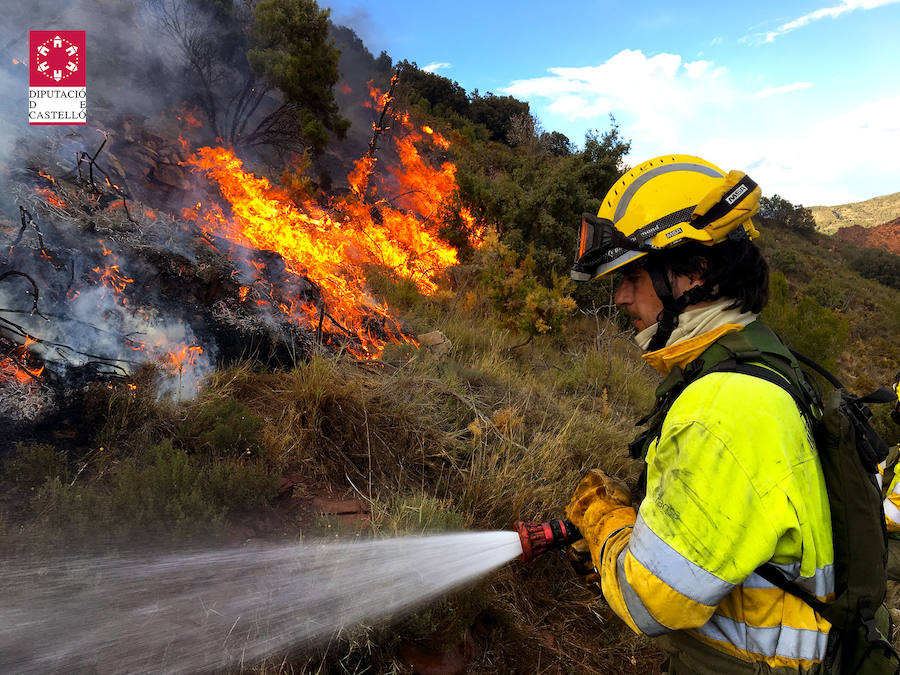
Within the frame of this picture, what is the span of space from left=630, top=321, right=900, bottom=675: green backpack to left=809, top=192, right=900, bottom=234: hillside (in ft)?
173

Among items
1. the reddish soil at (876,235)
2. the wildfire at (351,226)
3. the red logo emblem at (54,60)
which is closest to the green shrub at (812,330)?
the wildfire at (351,226)

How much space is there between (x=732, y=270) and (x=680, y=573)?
998 mm

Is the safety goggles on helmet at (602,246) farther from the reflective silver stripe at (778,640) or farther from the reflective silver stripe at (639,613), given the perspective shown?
the reflective silver stripe at (778,640)

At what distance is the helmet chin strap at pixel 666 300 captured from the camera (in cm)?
168

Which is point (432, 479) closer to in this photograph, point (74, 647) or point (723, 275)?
point (74, 647)

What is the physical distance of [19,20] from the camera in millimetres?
7223

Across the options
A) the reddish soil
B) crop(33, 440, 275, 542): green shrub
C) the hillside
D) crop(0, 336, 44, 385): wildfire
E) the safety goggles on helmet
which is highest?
the hillside

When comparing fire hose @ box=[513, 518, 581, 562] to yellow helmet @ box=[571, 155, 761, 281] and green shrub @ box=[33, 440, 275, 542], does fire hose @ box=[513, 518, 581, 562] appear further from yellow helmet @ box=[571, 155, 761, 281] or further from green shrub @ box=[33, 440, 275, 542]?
green shrub @ box=[33, 440, 275, 542]

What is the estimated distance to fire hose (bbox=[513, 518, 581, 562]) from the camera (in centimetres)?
196

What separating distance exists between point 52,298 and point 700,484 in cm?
457

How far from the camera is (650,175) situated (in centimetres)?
185

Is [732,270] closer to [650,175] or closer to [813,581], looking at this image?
[650,175]

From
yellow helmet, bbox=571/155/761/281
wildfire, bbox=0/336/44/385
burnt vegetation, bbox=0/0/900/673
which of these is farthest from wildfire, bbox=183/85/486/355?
yellow helmet, bbox=571/155/761/281

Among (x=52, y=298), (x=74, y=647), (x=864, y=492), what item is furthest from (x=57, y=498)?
(x=864, y=492)
